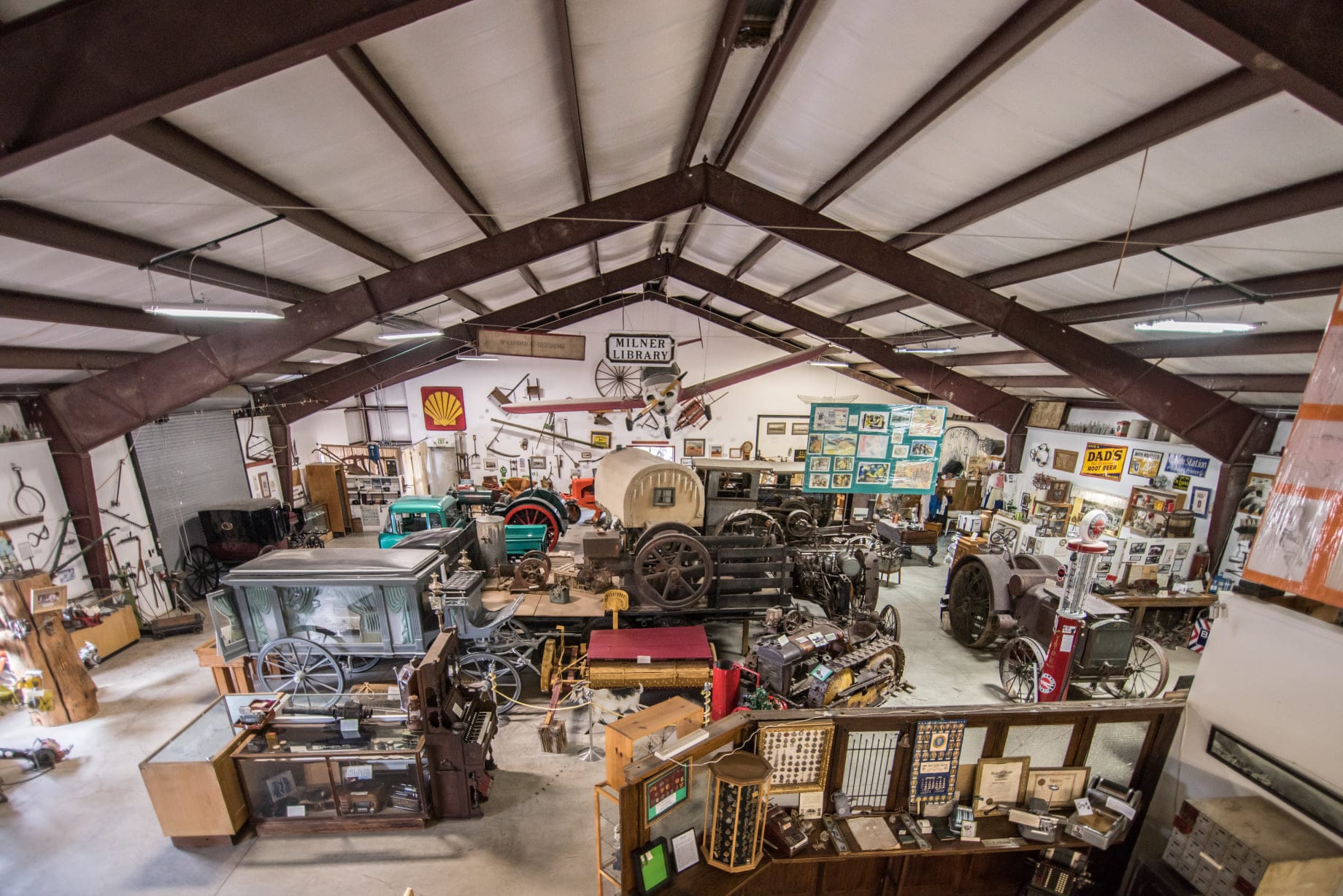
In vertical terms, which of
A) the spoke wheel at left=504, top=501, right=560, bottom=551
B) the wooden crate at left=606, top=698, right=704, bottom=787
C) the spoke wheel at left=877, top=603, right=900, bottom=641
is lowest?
the spoke wheel at left=877, top=603, right=900, bottom=641

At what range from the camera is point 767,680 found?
5305 millimetres

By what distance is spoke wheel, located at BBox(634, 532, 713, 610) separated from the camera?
6492mm

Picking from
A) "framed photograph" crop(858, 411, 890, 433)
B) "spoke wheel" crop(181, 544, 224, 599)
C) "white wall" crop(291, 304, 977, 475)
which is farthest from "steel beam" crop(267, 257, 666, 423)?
"framed photograph" crop(858, 411, 890, 433)

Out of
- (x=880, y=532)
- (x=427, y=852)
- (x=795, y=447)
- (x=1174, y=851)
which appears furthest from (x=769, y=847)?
(x=795, y=447)

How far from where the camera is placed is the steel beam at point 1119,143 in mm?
2900

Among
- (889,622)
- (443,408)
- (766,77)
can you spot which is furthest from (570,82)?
(443,408)

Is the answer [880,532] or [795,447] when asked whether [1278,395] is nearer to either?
[880,532]

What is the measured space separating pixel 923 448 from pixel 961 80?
20.7 feet

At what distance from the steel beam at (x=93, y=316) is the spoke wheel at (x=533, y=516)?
504cm

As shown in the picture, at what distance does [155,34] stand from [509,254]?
4324 mm

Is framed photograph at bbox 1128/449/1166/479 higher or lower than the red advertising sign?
lower

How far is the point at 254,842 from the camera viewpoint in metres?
4.55

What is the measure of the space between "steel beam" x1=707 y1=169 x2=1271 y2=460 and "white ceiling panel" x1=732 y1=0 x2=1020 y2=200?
→ 0.87 meters

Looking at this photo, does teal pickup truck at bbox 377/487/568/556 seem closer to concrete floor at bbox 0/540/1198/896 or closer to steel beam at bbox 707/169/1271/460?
concrete floor at bbox 0/540/1198/896
